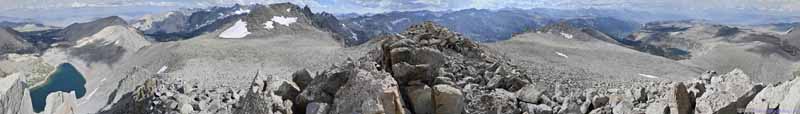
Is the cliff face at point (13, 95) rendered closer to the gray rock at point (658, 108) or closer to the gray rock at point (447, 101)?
the gray rock at point (447, 101)

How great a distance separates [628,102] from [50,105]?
21114mm

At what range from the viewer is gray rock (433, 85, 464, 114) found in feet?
67.3

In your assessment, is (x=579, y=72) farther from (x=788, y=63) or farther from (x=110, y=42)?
(x=110, y=42)

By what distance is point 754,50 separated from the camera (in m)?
184

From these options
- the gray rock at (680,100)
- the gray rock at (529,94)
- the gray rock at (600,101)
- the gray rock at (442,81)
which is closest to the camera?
the gray rock at (680,100)

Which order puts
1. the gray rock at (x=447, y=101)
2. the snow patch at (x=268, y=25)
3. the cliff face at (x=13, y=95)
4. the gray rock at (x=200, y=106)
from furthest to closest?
the snow patch at (x=268, y=25) < the gray rock at (x=200, y=106) < the gray rock at (x=447, y=101) < the cliff face at (x=13, y=95)

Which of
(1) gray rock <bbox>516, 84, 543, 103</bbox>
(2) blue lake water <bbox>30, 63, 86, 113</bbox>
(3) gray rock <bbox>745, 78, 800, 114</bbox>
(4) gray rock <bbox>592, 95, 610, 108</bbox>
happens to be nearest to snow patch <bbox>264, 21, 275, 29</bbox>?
(2) blue lake water <bbox>30, 63, 86, 113</bbox>

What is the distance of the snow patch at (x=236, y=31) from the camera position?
148 metres

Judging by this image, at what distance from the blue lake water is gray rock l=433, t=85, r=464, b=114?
94.4m

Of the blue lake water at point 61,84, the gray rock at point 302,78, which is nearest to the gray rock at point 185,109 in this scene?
the gray rock at point 302,78

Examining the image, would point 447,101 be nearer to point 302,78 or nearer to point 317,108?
point 317,108

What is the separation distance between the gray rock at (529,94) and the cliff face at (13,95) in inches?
649

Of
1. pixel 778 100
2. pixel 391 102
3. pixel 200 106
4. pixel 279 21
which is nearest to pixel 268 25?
pixel 279 21

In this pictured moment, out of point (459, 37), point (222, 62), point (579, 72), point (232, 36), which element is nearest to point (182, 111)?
point (459, 37)
